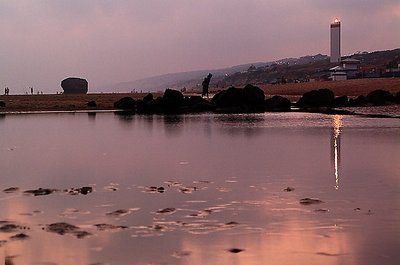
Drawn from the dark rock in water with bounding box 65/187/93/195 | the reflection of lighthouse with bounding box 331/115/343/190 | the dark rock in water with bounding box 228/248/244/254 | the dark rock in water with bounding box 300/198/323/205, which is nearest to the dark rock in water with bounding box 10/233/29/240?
the dark rock in water with bounding box 228/248/244/254

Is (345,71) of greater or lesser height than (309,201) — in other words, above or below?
above

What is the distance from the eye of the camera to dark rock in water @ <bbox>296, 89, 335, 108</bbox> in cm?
6450

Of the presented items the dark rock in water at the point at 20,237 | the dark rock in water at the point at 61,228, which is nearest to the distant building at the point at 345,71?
the dark rock in water at the point at 61,228

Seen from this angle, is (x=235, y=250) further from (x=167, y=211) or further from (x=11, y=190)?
(x=11, y=190)

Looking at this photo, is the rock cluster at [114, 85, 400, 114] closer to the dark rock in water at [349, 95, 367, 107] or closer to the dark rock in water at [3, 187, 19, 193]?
the dark rock in water at [349, 95, 367, 107]

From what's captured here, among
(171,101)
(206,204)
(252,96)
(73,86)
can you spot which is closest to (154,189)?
(206,204)

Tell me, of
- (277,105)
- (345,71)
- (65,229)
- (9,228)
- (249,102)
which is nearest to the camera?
(65,229)

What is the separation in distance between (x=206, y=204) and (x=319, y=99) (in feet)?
180

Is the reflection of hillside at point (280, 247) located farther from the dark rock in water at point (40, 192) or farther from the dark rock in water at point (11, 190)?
the dark rock in water at point (11, 190)

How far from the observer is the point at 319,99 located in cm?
6506

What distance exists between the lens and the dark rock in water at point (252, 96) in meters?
62.9

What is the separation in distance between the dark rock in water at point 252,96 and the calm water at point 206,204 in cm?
3776

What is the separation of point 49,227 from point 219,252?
12.3ft

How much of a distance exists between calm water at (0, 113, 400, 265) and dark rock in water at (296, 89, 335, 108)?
131 ft
